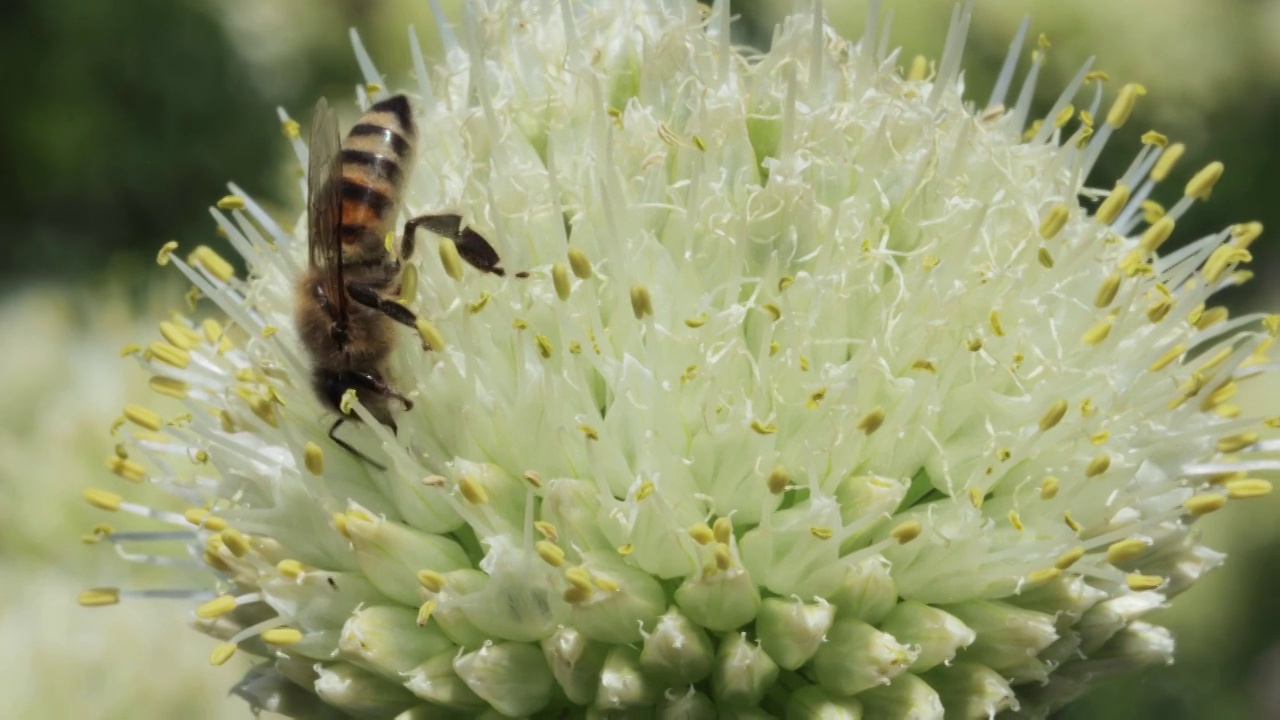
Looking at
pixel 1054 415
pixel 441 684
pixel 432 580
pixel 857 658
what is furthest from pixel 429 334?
pixel 1054 415

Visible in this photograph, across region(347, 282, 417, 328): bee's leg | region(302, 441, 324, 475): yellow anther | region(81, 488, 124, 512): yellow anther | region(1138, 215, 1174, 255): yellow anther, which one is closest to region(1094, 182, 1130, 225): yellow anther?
region(1138, 215, 1174, 255): yellow anther

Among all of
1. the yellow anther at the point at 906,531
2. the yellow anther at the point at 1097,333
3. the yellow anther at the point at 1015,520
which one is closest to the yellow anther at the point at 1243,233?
the yellow anther at the point at 1097,333

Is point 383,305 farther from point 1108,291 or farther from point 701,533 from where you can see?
point 1108,291

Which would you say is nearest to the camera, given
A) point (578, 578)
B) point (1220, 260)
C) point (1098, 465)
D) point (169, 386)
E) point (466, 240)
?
point (578, 578)

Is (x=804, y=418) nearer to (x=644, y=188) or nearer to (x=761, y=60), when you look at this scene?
(x=644, y=188)

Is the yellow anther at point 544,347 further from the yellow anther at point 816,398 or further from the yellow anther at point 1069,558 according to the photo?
the yellow anther at point 1069,558

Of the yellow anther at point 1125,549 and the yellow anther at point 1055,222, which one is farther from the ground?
the yellow anther at point 1055,222
